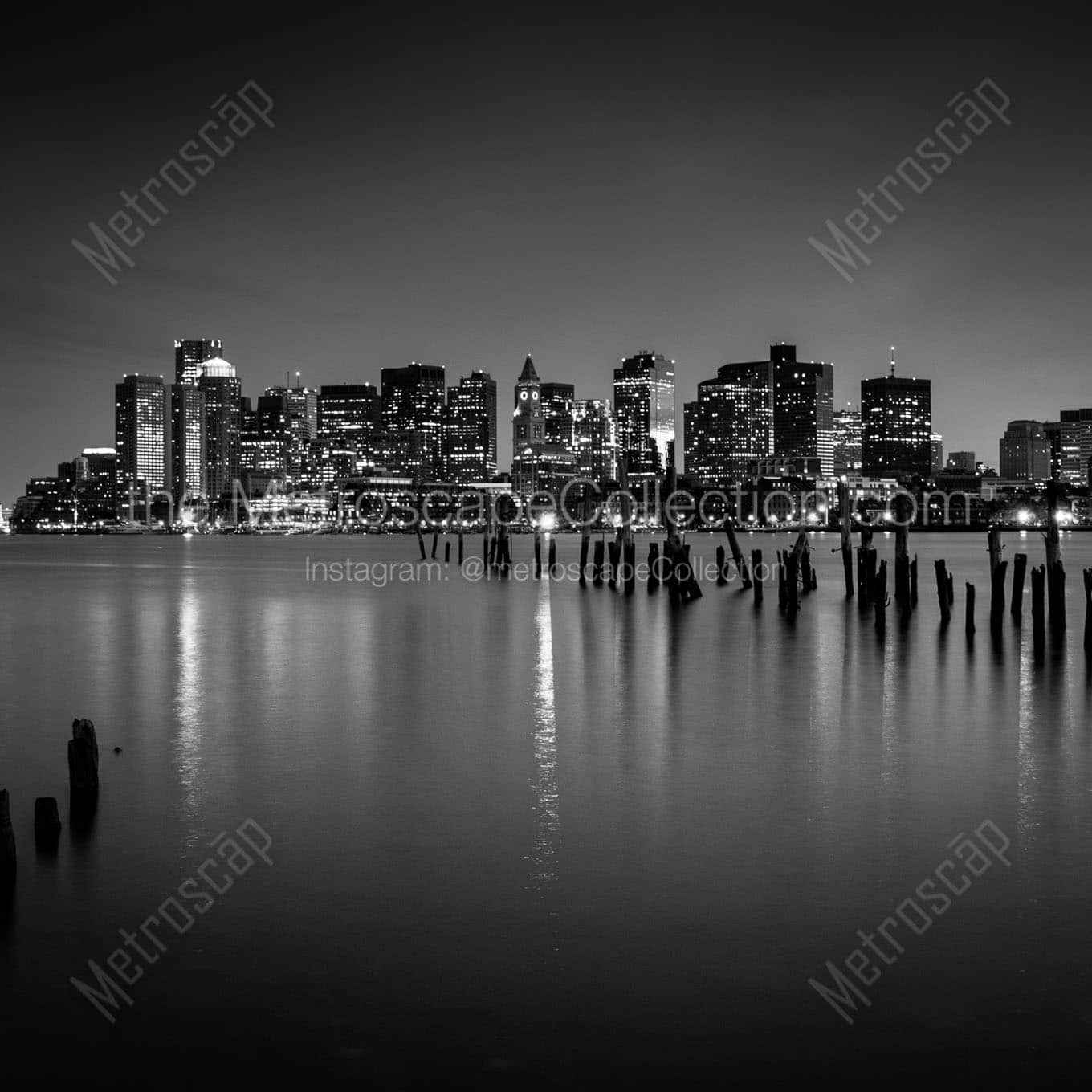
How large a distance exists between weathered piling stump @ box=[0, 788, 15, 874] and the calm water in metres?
0.18

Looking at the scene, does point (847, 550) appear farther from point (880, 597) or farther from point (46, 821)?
point (46, 821)

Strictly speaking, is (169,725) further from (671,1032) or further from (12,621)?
(12,621)

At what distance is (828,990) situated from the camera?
25.3 feet

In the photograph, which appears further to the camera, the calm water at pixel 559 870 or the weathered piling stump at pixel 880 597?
the weathered piling stump at pixel 880 597

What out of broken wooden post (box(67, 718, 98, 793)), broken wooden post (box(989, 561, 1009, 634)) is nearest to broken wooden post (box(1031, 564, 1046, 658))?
broken wooden post (box(989, 561, 1009, 634))

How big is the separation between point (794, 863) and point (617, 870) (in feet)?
5.38

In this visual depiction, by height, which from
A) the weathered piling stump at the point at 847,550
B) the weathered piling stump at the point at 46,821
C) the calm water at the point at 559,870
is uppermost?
the weathered piling stump at the point at 847,550

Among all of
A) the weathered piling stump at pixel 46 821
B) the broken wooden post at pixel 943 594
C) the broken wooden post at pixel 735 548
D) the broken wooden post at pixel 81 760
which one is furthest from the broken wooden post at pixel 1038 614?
the weathered piling stump at pixel 46 821

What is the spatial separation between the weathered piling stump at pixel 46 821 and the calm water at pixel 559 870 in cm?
24

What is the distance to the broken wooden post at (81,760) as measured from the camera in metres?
12.4

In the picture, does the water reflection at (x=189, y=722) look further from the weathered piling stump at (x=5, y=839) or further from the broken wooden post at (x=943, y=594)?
the broken wooden post at (x=943, y=594)

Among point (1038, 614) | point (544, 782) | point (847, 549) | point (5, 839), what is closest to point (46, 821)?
point (5, 839)

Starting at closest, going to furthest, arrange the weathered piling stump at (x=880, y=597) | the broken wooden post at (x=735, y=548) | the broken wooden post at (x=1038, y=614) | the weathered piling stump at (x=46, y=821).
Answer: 1. the weathered piling stump at (x=46, y=821)
2. the broken wooden post at (x=1038, y=614)
3. the weathered piling stump at (x=880, y=597)
4. the broken wooden post at (x=735, y=548)

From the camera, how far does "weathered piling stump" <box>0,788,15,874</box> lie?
9.59 metres
